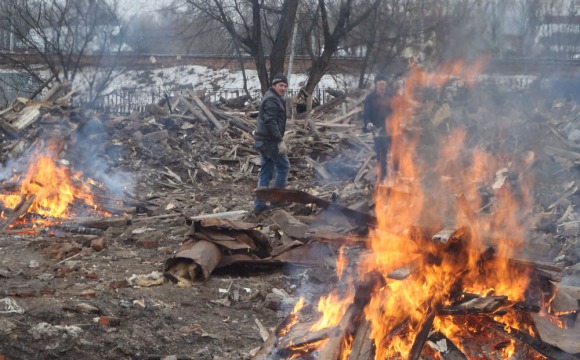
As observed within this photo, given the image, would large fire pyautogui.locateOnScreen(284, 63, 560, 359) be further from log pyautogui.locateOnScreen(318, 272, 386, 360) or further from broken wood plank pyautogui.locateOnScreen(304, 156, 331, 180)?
broken wood plank pyautogui.locateOnScreen(304, 156, 331, 180)

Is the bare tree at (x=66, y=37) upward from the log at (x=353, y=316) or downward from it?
upward

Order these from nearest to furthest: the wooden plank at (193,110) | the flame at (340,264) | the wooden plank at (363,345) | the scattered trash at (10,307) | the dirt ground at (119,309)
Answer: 1. the wooden plank at (363,345)
2. the dirt ground at (119,309)
3. the scattered trash at (10,307)
4. the flame at (340,264)
5. the wooden plank at (193,110)

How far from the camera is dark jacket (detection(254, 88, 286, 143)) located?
30.3 ft

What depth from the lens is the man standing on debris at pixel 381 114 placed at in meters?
11.0

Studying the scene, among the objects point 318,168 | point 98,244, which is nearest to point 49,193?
point 98,244

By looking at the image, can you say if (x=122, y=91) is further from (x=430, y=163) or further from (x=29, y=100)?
(x=430, y=163)

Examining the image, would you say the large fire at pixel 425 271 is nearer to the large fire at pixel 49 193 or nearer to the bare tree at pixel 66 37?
the large fire at pixel 49 193

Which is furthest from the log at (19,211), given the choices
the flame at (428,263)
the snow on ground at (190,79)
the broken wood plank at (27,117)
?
the snow on ground at (190,79)

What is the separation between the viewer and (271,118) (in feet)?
30.3

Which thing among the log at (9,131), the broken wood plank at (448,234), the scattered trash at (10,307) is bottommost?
the scattered trash at (10,307)

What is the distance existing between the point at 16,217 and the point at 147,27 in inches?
955

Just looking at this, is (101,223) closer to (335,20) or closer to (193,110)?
(193,110)

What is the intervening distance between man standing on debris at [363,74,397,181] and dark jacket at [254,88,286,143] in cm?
244

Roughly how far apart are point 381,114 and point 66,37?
17285 millimetres
